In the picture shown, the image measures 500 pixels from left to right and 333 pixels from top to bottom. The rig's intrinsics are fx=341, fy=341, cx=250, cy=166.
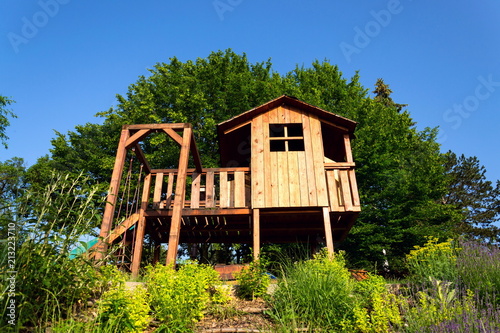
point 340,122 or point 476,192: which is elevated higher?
point 476,192

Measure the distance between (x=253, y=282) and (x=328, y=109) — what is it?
16482mm

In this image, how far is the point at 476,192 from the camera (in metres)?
31.0

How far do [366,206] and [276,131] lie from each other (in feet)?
29.6

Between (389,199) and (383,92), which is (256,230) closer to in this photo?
(389,199)

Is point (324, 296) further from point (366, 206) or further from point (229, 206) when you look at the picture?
point (366, 206)

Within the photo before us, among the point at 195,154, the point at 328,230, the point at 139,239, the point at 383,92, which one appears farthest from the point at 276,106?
the point at 383,92

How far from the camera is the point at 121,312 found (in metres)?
3.76

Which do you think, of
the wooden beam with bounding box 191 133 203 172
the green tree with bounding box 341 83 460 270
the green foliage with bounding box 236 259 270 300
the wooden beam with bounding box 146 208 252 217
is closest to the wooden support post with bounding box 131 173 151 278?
the wooden beam with bounding box 146 208 252 217

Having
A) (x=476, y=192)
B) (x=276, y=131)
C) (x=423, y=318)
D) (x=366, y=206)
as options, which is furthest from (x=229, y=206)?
(x=476, y=192)

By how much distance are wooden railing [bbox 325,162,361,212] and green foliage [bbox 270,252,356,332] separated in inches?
159

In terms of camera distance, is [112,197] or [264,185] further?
[264,185]

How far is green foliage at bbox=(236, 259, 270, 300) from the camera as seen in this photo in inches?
212

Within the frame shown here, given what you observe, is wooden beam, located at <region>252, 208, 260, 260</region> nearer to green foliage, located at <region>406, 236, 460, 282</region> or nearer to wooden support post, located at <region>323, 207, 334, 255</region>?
wooden support post, located at <region>323, 207, 334, 255</region>

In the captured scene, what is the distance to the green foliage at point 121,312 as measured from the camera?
3.70m
